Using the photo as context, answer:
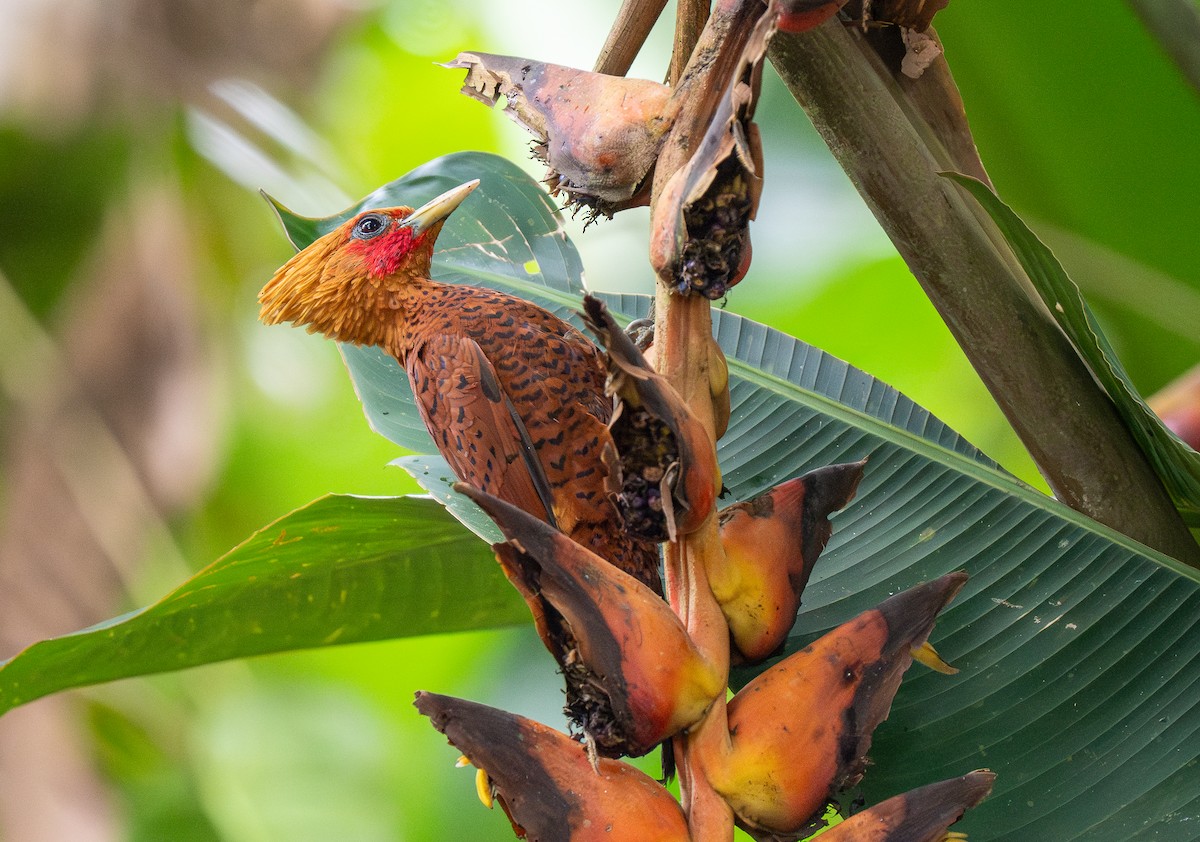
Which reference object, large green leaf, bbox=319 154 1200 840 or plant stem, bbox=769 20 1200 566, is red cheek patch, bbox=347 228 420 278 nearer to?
large green leaf, bbox=319 154 1200 840

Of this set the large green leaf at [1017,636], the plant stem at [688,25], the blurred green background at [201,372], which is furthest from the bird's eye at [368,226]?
the blurred green background at [201,372]

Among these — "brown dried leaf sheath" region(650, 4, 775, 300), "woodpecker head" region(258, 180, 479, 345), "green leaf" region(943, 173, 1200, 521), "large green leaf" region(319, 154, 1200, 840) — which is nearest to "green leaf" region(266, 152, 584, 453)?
"woodpecker head" region(258, 180, 479, 345)

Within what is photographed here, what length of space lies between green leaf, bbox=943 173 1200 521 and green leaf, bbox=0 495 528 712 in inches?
14.8

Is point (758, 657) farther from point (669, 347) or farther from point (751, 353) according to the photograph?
point (751, 353)

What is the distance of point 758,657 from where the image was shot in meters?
0.31

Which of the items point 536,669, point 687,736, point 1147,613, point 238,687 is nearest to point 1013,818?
point 1147,613

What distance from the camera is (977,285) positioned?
0.50 metres

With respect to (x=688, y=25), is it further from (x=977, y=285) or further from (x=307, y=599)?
(x=307, y=599)

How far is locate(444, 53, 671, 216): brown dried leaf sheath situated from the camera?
309 mm

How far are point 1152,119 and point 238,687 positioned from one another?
1377 mm

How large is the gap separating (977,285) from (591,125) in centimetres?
26

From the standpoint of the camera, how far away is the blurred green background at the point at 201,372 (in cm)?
143

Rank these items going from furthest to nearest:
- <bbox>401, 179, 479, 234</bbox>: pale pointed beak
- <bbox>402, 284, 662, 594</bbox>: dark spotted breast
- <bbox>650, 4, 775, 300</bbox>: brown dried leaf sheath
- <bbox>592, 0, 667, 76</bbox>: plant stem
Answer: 1. <bbox>401, 179, 479, 234</bbox>: pale pointed beak
2. <bbox>402, 284, 662, 594</bbox>: dark spotted breast
3. <bbox>592, 0, 667, 76</bbox>: plant stem
4. <bbox>650, 4, 775, 300</bbox>: brown dried leaf sheath

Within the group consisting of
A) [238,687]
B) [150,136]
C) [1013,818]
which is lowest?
[1013,818]
